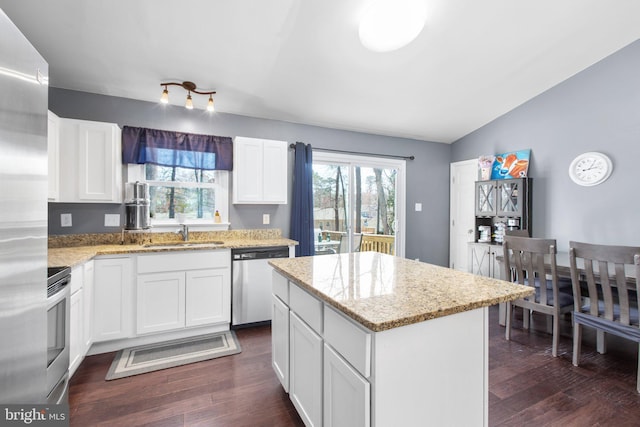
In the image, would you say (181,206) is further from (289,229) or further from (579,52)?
(579,52)

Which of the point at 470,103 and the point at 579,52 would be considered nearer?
the point at 579,52

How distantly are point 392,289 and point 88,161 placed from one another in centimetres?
297

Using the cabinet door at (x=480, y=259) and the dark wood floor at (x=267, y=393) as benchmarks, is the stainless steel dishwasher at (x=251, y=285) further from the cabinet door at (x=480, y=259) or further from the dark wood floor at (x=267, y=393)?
the cabinet door at (x=480, y=259)

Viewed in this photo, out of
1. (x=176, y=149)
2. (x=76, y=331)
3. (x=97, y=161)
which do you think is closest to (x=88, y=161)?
(x=97, y=161)

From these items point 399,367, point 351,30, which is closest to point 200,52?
point 351,30

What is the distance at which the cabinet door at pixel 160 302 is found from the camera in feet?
8.57

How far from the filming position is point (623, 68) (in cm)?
320

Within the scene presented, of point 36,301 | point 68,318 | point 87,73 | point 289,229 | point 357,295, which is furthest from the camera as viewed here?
point 289,229

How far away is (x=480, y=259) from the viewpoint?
425cm

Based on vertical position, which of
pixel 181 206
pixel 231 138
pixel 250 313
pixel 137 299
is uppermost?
pixel 231 138

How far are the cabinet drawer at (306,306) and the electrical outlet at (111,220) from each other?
7.84ft

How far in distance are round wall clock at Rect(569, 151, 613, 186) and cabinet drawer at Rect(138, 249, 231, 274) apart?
13.6ft

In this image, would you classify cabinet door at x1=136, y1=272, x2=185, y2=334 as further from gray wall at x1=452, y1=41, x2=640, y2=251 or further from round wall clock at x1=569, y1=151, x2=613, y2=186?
round wall clock at x1=569, y1=151, x2=613, y2=186

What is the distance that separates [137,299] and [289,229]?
1.83m
